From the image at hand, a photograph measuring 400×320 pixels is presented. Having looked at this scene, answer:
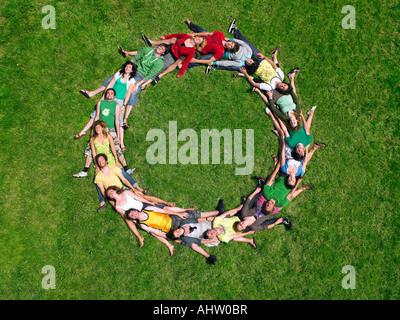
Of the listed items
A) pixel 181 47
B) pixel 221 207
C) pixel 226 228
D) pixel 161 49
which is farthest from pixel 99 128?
pixel 226 228

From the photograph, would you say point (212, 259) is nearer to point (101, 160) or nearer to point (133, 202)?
point (133, 202)

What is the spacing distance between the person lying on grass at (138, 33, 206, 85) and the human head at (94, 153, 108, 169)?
273 centimetres

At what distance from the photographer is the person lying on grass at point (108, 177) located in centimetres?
812

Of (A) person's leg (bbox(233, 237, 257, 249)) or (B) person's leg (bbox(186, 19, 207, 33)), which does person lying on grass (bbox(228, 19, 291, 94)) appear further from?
(A) person's leg (bbox(233, 237, 257, 249))

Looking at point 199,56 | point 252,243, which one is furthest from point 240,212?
point 199,56

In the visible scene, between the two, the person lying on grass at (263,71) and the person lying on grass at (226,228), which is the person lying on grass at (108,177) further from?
the person lying on grass at (263,71)

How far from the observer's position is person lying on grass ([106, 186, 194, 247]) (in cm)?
816

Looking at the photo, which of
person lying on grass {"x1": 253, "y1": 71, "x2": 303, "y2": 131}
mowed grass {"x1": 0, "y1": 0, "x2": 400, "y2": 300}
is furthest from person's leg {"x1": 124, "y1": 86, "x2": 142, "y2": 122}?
person lying on grass {"x1": 253, "y1": 71, "x2": 303, "y2": 131}

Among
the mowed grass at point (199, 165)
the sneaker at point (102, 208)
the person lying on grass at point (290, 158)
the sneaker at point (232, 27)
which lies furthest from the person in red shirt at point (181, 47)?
the sneaker at point (102, 208)

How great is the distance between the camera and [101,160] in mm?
8031

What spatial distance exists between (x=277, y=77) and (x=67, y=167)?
736 centimetres

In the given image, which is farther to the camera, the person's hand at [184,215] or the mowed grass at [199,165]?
the mowed grass at [199,165]

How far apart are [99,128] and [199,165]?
3276 millimetres

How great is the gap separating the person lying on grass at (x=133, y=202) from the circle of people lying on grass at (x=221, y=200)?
0.09ft
